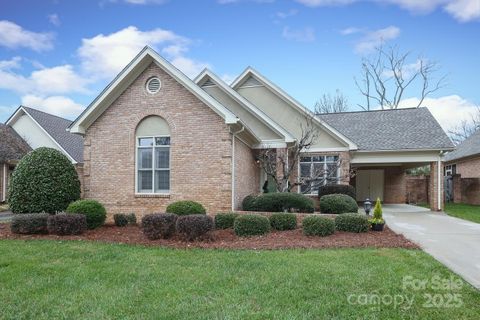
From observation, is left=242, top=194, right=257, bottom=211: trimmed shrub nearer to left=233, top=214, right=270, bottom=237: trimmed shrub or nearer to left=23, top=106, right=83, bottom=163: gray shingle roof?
left=233, top=214, right=270, bottom=237: trimmed shrub

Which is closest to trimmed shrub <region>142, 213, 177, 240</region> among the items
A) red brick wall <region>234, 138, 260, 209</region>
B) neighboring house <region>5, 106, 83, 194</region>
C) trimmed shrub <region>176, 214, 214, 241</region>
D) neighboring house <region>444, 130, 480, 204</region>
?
trimmed shrub <region>176, 214, 214, 241</region>

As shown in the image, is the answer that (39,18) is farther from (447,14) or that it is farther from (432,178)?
(432,178)

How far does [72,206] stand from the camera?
1198cm

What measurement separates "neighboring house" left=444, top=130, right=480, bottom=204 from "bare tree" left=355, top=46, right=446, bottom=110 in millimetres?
8749

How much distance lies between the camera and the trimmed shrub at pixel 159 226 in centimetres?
1007

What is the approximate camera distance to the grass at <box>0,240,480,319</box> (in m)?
4.85

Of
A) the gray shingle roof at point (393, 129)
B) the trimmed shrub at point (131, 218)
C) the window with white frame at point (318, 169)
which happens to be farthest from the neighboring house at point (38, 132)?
the gray shingle roof at point (393, 129)

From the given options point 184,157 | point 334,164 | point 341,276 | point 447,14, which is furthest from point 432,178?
point 341,276

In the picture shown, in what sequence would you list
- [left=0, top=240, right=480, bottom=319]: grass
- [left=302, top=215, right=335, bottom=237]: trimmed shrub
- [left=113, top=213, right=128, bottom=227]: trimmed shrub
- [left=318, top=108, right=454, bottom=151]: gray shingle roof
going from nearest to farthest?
[left=0, top=240, right=480, bottom=319]: grass
[left=302, top=215, right=335, bottom=237]: trimmed shrub
[left=113, top=213, right=128, bottom=227]: trimmed shrub
[left=318, top=108, right=454, bottom=151]: gray shingle roof

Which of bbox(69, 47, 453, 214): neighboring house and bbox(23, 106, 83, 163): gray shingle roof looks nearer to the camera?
bbox(69, 47, 453, 214): neighboring house

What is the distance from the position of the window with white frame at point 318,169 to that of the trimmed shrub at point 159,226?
9.24 m

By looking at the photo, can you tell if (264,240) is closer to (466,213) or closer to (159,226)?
(159,226)

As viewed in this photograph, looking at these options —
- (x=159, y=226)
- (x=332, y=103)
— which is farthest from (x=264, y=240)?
(x=332, y=103)

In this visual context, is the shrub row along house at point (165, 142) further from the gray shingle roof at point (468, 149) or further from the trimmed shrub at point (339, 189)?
the gray shingle roof at point (468, 149)
